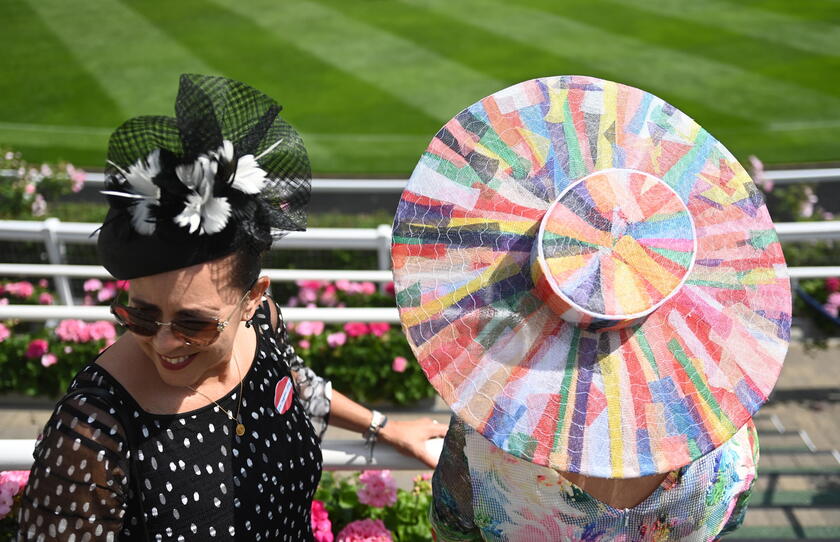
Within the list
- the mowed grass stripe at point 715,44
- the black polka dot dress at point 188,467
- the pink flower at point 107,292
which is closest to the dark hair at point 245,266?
the black polka dot dress at point 188,467

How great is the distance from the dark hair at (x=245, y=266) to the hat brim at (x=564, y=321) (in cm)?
44

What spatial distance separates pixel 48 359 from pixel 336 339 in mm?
1753

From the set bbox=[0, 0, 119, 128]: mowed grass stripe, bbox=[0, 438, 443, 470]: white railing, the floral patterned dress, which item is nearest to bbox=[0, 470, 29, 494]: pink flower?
bbox=[0, 438, 443, 470]: white railing

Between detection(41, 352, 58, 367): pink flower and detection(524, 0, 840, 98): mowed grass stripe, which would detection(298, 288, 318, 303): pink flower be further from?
detection(524, 0, 840, 98): mowed grass stripe

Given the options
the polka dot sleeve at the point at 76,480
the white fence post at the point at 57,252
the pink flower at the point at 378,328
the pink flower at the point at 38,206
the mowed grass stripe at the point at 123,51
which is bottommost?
the mowed grass stripe at the point at 123,51

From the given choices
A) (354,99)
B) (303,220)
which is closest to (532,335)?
(303,220)

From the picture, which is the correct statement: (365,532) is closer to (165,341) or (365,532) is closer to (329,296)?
(165,341)

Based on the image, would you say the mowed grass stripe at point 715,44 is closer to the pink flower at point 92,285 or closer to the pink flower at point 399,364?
the pink flower at point 399,364

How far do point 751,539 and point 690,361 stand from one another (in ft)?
7.11

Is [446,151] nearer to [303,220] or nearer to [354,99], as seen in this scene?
[303,220]

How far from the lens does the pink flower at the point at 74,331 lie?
458 cm

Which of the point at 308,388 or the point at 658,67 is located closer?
the point at 308,388

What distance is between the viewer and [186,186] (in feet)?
4.73

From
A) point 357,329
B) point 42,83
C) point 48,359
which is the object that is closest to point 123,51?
point 42,83
